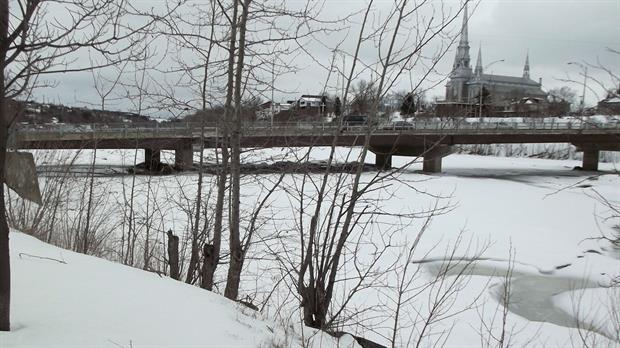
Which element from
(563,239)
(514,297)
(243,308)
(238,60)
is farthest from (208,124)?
(563,239)

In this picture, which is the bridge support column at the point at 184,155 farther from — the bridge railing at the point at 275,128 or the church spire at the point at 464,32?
the church spire at the point at 464,32

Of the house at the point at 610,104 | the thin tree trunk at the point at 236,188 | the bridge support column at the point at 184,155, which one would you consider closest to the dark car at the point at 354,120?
the thin tree trunk at the point at 236,188

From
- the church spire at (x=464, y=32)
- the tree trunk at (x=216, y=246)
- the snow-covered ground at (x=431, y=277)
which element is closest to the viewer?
the snow-covered ground at (x=431, y=277)

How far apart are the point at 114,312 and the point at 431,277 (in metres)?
11.8

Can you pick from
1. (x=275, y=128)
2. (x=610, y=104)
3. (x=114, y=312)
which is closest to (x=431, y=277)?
(x=275, y=128)

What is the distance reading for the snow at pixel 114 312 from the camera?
11.6ft

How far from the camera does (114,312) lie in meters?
4.04

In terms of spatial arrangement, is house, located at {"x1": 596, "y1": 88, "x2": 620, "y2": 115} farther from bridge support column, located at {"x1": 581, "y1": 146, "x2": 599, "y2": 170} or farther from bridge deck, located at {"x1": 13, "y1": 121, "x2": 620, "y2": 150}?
bridge support column, located at {"x1": 581, "y1": 146, "x2": 599, "y2": 170}

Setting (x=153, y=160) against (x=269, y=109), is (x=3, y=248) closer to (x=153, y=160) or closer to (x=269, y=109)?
(x=269, y=109)

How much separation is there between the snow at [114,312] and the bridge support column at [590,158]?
5463cm

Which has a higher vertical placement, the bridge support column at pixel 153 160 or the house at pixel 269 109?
the house at pixel 269 109

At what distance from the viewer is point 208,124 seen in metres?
9.19

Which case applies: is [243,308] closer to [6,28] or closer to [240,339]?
[240,339]

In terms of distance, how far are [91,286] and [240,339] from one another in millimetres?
1473
